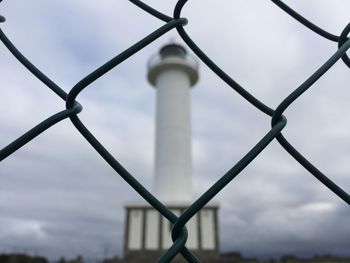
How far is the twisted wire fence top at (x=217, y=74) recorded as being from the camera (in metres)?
0.48

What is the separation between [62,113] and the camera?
499 millimetres

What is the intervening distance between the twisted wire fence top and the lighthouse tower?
30.5ft

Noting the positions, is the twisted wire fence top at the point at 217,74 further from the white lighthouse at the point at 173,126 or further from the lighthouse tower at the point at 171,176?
the white lighthouse at the point at 173,126

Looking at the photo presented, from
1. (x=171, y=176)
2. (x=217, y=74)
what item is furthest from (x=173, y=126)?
(x=217, y=74)

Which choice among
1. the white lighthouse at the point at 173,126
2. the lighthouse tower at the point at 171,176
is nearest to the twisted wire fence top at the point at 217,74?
the lighthouse tower at the point at 171,176

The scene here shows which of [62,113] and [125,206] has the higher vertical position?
[125,206]

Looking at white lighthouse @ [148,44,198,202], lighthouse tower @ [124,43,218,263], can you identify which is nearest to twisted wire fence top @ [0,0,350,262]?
lighthouse tower @ [124,43,218,263]

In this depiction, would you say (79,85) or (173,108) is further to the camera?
(173,108)

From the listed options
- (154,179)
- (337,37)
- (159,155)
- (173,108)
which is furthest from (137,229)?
(337,37)

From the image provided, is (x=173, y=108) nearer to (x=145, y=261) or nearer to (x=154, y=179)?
(x=154, y=179)

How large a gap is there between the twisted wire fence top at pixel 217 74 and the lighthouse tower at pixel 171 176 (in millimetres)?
9299

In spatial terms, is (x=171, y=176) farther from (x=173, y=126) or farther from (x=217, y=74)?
(x=217, y=74)

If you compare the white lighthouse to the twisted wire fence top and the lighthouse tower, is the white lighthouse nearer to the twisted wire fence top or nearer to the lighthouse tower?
the lighthouse tower

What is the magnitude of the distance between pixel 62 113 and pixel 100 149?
0.08 meters
